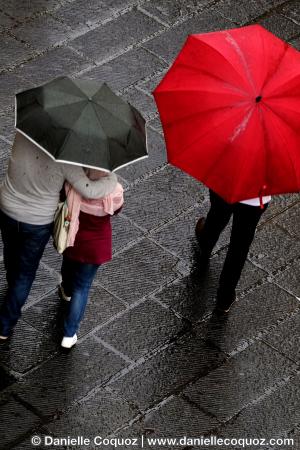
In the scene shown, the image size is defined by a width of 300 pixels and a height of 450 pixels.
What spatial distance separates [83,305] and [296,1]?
4.60 meters

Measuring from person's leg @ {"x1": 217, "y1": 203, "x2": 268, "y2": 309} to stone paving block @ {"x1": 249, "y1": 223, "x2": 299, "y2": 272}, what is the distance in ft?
1.89

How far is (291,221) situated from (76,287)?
6.97 feet

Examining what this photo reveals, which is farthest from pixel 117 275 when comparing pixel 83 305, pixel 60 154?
pixel 60 154

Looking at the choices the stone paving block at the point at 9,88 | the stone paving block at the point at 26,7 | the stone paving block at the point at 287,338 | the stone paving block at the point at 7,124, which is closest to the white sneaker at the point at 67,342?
the stone paving block at the point at 287,338

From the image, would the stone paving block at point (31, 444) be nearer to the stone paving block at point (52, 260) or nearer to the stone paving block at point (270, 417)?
the stone paving block at point (270, 417)

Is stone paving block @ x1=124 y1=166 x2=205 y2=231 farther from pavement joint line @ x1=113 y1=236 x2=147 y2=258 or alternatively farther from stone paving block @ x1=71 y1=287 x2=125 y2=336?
stone paving block @ x1=71 y1=287 x2=125 y2=336

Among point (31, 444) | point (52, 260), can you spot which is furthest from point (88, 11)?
point (31, 444)

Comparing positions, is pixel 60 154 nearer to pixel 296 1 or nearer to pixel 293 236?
pixel 293 236

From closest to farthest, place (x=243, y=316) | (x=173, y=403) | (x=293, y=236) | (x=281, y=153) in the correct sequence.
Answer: (x=281, y=153) → (x=173, y=403) → (x=243, y=316) → (x=293, y=236)

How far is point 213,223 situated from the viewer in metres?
7.90

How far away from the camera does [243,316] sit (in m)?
7.95

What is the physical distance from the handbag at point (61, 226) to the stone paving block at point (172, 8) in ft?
12.9

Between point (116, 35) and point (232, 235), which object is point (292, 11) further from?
point (232, 235)

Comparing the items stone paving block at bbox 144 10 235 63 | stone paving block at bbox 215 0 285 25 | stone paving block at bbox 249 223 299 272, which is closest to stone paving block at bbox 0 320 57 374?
stone paving block at bbox 249 223 299 272
